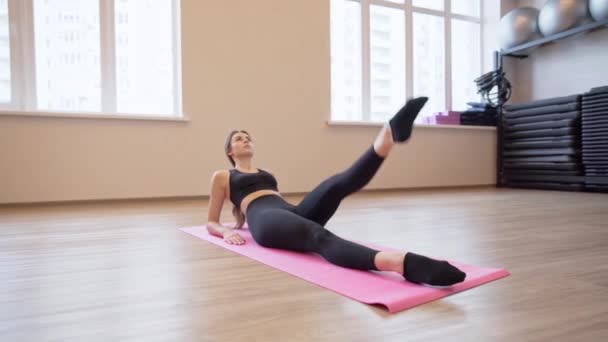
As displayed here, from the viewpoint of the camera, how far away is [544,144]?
441 centimetres

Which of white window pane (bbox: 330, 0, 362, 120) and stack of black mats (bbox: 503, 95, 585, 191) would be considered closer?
stack of black mats (bbox: 503, 95, 585, 191)

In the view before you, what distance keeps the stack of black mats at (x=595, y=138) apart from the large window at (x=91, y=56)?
142 inches

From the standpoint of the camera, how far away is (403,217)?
2.37 meters

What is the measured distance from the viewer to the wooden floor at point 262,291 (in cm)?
80

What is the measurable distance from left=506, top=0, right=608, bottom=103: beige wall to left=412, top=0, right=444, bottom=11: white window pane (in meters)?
0.94

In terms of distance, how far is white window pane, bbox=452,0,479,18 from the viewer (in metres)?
5.12

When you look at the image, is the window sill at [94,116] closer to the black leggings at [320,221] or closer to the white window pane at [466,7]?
the black leggings at [320,221]

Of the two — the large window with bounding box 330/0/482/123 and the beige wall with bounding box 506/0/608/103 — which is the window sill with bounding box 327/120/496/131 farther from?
the beige wall with bounding box 506/0/608/103

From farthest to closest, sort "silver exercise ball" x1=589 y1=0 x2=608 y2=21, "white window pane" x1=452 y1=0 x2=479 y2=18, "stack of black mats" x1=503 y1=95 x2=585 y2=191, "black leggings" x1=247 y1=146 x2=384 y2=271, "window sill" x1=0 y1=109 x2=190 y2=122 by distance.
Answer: "white window pane" x1=452 y1=0 x2=479 y2=18
"stack of black mats" x1=503 y1=95 x2=585 y2=191
"silver exercise ball" x1=589 y1=0 x2=608 y2=21
"window sill" x1=0 y1=109 x2=190 y2=122
"black leggings" x1=247 y1=146 x2=384 y2=271

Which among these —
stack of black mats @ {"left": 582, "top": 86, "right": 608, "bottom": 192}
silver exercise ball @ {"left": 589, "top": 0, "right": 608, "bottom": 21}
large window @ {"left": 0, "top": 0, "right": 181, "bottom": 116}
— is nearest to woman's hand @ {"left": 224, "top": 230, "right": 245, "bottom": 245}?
large window @ {"left": 0, "top": 0, "right": 181, "bottom": 116}

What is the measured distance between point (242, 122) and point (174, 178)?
2.39 feet

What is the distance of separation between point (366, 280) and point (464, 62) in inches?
185

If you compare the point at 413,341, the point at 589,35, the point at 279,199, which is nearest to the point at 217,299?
the point at 413,341

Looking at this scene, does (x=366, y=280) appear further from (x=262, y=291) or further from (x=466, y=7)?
(x=466, y=7)
